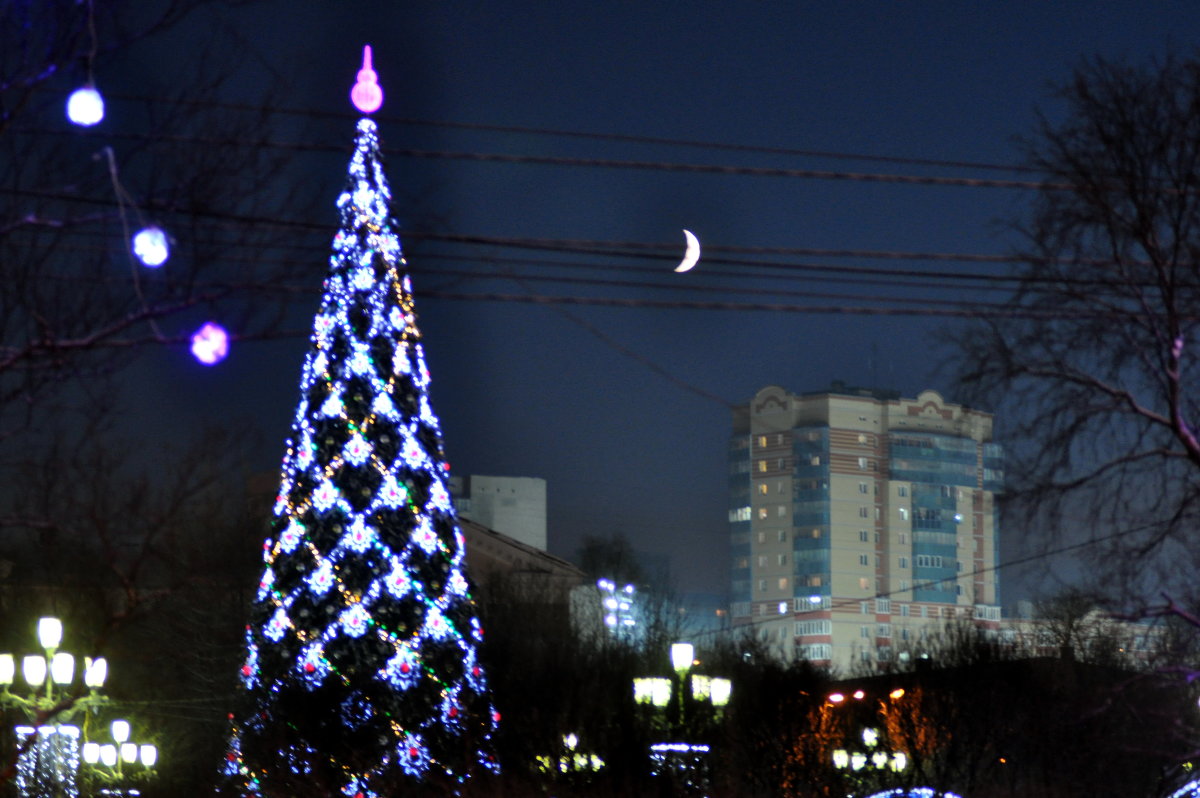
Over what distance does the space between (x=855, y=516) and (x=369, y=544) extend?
159605 millimetres

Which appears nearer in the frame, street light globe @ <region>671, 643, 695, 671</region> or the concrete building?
street light globe @ <region>671, 643, 695, 671</region>

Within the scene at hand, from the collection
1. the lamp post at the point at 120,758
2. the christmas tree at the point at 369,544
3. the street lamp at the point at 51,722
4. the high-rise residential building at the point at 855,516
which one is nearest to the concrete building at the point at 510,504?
the high-rise residential building at the point at 855,516

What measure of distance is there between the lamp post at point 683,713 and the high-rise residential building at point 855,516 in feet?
479

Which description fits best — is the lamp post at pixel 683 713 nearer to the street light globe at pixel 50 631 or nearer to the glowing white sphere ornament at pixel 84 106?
the street light globe at pixel 50 631

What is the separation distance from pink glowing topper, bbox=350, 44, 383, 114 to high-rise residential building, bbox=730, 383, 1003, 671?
158537 millimetres

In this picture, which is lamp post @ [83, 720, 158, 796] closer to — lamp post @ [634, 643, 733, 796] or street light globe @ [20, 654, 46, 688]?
street light globe @ [20, 654, 46, 688]

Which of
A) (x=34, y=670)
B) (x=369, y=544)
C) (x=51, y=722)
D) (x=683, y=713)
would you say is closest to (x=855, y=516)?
(x=683, y=713)

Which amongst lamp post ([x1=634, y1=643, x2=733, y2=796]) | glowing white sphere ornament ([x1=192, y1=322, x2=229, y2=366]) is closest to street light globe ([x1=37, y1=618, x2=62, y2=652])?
lamp post ([x1=634, y1=643, x2=733, y2=796])

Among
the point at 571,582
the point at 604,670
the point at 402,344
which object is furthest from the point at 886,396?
the point at 402,344

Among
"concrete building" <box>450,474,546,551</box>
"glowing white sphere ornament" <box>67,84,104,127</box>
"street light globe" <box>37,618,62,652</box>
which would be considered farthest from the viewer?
"concrete building" <box>450,474,546,551</box>

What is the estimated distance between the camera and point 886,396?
597 ft

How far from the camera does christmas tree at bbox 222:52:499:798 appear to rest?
67.3 ft

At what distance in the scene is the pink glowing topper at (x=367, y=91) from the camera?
17048 mm

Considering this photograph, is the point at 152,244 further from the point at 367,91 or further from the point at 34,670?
the point at 34,670
